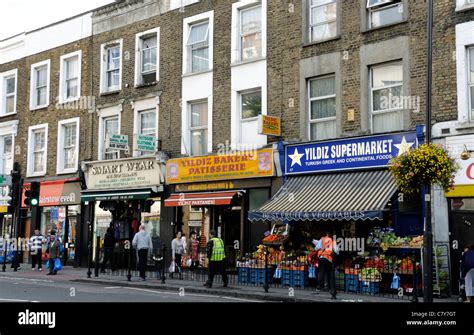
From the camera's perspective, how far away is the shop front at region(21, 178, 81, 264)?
1067 inches

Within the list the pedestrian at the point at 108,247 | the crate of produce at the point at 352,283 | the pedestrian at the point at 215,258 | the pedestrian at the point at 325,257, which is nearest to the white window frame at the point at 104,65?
the pedestrian at the point at 108,247

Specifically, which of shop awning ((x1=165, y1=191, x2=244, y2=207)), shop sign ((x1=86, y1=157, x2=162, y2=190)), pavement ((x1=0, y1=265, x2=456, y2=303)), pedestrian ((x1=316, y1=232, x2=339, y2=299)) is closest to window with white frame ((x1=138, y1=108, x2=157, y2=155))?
shop sign ((x1=86, y1=157, x2=162, y2=190))

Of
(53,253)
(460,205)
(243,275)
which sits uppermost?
(460,205)

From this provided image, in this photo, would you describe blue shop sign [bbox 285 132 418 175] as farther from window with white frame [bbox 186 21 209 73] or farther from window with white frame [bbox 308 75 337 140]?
window with white frame [bbox 186 21 209 73]

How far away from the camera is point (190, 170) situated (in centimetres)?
2239

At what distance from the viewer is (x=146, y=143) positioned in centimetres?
2328

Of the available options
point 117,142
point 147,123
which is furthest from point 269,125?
point 117,142

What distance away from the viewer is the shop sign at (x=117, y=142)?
78.4ft

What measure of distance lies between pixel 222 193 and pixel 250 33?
5.85 m

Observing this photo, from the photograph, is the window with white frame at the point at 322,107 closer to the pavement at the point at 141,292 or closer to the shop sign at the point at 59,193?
the pavement at the point at 141,292

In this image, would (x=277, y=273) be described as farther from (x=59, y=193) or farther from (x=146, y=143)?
(x=59, y=193)

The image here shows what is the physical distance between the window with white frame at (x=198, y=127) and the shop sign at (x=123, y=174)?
5.95 feet
